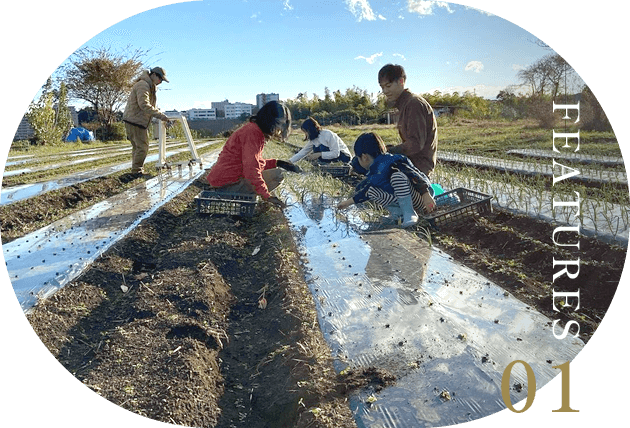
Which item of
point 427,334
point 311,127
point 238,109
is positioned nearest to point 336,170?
point 311,127

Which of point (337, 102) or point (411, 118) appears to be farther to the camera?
point (337, 102)

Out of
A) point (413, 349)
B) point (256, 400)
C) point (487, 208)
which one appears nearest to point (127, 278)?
point (256, 400)

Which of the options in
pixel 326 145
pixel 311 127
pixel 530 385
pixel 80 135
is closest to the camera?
pixel 530 385

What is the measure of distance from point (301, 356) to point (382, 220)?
1.93m

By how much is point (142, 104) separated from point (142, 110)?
276 mm

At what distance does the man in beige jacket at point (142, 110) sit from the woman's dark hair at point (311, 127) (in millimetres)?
1600

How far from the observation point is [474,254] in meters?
2.58

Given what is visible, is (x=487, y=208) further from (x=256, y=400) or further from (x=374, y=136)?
(x=256, y=400)

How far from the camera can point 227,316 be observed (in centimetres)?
207

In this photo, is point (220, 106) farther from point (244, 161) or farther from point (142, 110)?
point (142, 110)

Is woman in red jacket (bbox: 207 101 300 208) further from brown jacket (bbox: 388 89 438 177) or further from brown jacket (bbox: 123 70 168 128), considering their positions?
brown jacket (bbox: 123 70 168 128)

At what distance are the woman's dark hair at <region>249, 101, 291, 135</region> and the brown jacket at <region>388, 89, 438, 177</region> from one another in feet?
2.76

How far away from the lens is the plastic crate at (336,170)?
5538 millimetres

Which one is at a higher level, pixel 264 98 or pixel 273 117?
pixel 264 98
